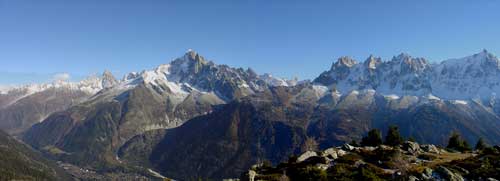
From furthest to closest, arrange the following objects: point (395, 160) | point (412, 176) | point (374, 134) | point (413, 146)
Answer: point (374, 134) → point (413, 146) → point (395, 160) → point (412, 176)

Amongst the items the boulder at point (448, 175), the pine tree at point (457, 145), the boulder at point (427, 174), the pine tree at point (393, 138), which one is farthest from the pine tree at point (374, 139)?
the boulder at point (427, 174)

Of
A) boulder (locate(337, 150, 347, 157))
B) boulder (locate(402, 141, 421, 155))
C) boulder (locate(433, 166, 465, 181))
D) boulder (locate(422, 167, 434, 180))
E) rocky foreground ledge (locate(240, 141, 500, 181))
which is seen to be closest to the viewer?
boulder (locate(433, 166, 465, 181))

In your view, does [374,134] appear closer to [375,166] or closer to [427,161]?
[427,161]

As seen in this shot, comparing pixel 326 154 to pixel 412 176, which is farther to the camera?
pixel 326 154

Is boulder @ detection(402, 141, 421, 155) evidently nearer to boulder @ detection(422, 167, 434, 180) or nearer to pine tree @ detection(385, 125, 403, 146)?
pine tree @ detection(385, 125, 403, 146)

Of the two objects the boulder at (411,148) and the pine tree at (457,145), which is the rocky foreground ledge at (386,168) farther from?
the pine tree at (457,145)

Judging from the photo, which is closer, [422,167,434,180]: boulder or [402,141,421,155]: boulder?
[422,167,434,180]: boulder

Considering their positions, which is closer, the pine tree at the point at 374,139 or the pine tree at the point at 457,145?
the pine tree at the point at 457,145

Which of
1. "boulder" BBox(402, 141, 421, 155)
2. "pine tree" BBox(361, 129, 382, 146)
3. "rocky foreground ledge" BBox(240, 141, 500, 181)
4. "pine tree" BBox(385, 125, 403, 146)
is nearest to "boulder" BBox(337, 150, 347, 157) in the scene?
"rocky foreground ledge" BBox(240, 141, 500, 181)

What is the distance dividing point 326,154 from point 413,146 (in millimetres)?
24204

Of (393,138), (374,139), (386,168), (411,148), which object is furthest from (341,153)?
(393,138)

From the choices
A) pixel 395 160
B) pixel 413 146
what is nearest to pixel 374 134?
pixel 413 146

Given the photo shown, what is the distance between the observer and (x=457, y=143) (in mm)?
118875

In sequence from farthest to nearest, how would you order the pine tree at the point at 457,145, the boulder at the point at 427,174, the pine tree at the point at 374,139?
the pine tree at the point at 374,139
the pine tree at the point at 457,145
the boulder at the point at 427,174
